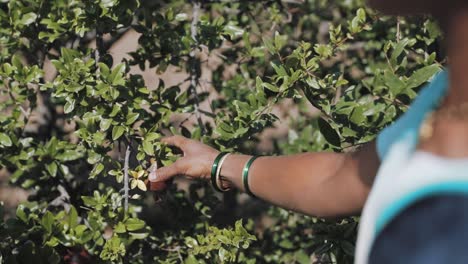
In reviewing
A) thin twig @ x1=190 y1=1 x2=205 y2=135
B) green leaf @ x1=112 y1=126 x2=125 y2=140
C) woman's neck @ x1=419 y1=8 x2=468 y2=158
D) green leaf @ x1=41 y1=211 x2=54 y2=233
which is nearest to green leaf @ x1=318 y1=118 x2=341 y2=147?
thin twig @ x1=190 y1=1 x2=205 y2=135

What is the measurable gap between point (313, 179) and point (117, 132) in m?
0.83

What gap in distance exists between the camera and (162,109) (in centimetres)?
274

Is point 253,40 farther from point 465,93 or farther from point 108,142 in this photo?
point 465,93

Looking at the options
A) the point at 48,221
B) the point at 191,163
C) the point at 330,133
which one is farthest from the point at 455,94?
the point at 48,221

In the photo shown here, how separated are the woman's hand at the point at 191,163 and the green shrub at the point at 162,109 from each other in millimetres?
118

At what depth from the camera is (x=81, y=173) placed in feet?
10.5

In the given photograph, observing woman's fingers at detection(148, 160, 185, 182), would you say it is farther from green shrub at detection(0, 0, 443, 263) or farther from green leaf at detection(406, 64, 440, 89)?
green leaf at detection(406, 64, 440, 89)

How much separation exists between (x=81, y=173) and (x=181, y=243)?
48cm

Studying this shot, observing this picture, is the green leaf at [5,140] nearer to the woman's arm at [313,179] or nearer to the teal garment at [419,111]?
the woman's arm at [313,179]

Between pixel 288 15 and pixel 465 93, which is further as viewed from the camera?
pixel 288 15

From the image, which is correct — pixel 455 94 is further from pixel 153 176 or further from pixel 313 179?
pixel 153 176

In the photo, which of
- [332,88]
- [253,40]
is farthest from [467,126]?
[253,40]

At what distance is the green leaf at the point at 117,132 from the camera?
249 cm

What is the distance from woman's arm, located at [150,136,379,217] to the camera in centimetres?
169
